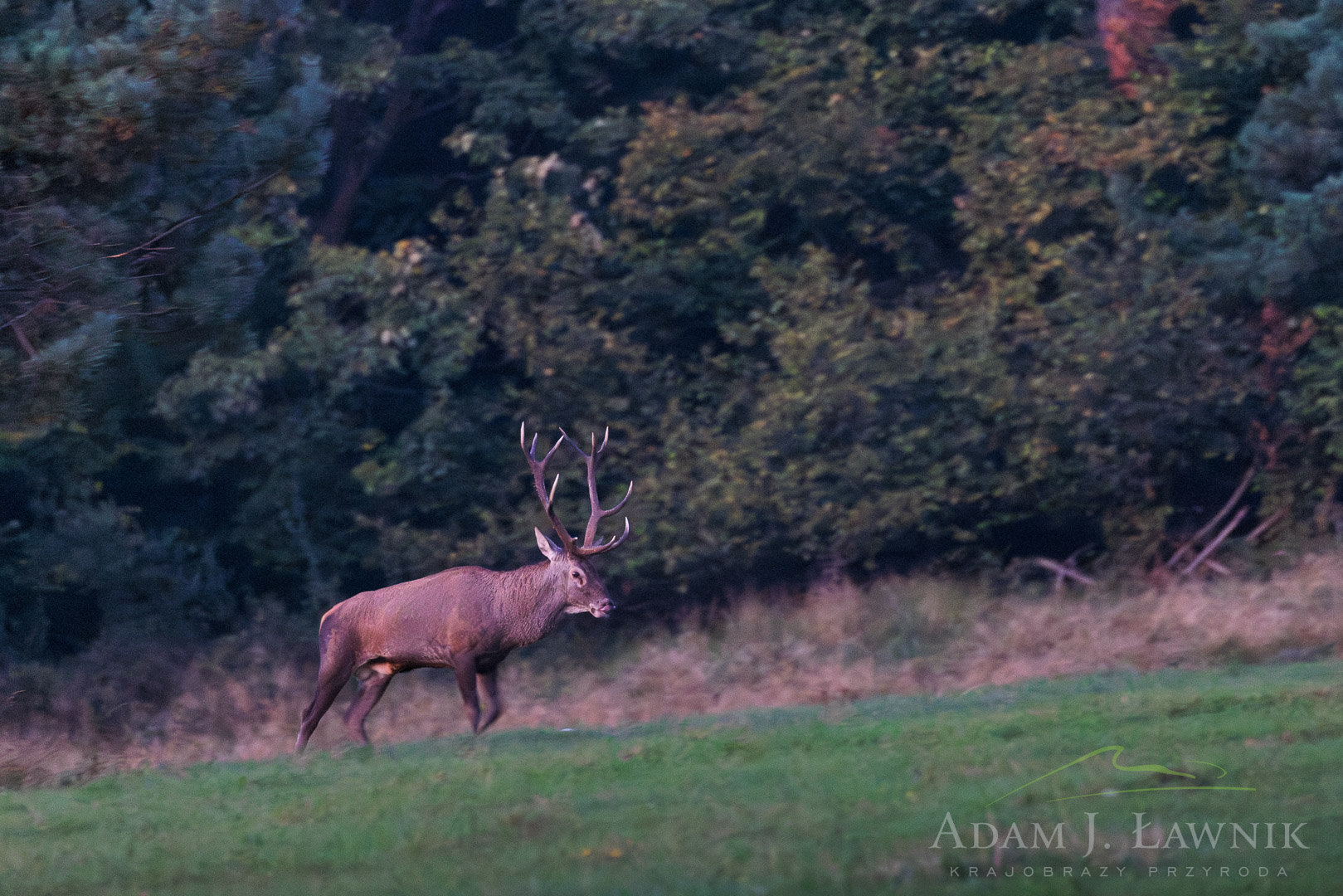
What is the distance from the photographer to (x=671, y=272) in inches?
981

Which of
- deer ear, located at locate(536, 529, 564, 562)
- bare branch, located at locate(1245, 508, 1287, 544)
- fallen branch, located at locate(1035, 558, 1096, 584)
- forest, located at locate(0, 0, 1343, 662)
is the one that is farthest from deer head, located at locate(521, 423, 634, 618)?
bare branch, located at locate(1245, 508, 1287, 544)

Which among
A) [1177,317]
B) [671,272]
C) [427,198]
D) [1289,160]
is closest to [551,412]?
[671,272]

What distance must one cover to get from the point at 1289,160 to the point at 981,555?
7136 mm

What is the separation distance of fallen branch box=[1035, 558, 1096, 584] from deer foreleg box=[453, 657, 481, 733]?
12.3 meters

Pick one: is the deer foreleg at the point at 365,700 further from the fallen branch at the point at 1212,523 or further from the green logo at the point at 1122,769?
the fallen branch at the point at 1212,523

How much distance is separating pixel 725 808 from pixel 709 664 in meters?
10.5

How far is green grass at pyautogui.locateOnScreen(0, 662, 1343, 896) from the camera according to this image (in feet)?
24.7

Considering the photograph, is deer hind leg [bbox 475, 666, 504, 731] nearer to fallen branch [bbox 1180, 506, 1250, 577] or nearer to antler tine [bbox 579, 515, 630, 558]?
antler tine [bbox 579, 515, 630, 558]

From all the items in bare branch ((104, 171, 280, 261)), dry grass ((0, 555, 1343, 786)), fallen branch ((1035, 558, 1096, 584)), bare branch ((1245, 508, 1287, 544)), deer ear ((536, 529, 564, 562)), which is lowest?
fallen branch ((1035, 558, 1096, 584))

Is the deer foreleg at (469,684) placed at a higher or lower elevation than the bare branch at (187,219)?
lower

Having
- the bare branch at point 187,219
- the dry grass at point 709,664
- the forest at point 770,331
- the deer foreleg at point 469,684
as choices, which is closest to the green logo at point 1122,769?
the deer foreleg at point 469,684

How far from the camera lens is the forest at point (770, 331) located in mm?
22578

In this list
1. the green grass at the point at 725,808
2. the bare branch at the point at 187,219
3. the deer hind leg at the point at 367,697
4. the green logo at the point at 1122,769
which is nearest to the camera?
the green grass at the point at 725,808

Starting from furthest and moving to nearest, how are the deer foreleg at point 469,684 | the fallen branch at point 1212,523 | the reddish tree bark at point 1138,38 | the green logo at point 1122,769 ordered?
1. the reddish tree bark at point 1138,38
2. the fallen branch at point 1212,523
3. the deer foreleg at point 469,684
4. the green logo at point 1122,769
